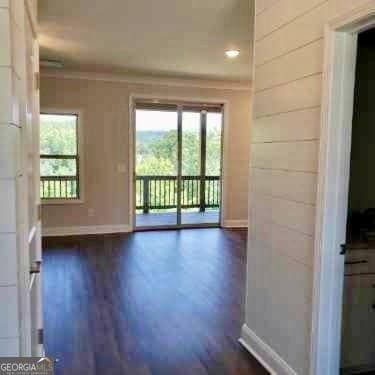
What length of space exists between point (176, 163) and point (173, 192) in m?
0.54

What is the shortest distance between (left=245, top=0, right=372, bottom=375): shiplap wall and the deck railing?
13.6 ft

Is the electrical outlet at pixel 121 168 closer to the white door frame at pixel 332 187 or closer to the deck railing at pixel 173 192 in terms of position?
the deck railing at pixel 173 192

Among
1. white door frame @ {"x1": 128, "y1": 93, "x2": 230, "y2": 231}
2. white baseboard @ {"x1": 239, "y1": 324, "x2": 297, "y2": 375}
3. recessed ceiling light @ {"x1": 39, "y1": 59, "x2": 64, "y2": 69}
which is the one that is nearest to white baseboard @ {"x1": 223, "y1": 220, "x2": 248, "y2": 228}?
white door frame @ {"x1": 128, "y1": 93, "x2": 230, "y2": 231}

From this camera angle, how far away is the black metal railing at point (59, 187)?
610cm

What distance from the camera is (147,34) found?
4023mm

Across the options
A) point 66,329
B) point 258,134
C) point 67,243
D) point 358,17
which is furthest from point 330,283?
point 67,243

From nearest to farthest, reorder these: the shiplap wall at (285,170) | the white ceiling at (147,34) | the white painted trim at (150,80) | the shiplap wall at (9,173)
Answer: the shiplap wall at (9,173) < the shiplap wall at (285,170) < the white ceiling at (147,34) < the white painted trim at (150,80)

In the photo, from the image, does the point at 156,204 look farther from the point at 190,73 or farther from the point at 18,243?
the point at 18,243

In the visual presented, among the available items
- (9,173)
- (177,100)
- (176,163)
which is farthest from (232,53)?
(9,173)

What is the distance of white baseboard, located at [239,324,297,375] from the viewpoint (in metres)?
2.29

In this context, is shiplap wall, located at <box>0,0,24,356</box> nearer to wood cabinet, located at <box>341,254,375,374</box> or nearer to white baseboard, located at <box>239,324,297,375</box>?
white baseboard, located at <box>239,324,297,375</box>

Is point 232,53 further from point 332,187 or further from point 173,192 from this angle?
point 332,187

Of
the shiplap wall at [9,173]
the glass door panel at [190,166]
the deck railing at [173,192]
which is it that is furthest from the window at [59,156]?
the shiplap wall at [9,173]

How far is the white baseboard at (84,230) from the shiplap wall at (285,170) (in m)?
4.05
